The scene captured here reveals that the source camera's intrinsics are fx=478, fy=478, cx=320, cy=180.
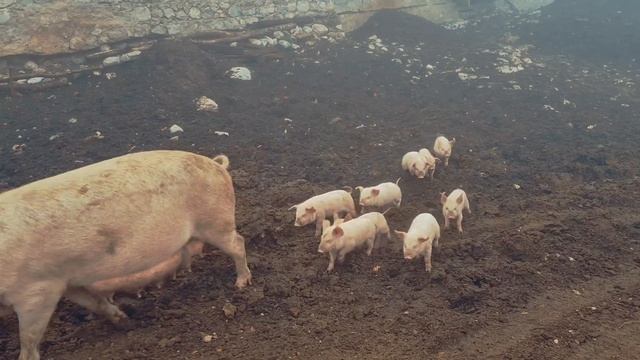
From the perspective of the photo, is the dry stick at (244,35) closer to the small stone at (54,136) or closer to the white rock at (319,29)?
the white rock at (319,29)

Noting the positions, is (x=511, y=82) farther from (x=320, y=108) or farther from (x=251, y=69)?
(x=251, y=69)

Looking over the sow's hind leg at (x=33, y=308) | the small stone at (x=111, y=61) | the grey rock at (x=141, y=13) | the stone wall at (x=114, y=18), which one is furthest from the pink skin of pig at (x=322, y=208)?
the grey rock at (x=141, y=13)

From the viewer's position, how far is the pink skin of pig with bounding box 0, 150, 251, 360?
3338 millimetres

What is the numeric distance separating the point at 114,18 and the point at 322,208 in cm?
978

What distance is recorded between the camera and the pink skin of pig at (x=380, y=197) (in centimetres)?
637

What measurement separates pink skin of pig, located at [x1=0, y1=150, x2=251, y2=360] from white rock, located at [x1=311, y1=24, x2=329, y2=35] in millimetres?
13058

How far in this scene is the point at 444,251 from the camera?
5.58m

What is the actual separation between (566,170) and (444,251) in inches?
164

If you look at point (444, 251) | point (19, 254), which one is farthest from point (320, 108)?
point (19, 254)

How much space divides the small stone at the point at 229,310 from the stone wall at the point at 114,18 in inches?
399

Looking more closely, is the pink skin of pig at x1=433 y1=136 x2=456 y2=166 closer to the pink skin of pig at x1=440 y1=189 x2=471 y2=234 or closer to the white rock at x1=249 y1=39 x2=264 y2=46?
the pink skin of pig at x1=440 y1=189 x2=471 y2=234

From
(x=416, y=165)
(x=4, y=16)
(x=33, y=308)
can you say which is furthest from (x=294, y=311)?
(x=4, y=16)

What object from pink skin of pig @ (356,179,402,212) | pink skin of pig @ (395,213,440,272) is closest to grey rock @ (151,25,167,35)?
pink skin of pig @ (356,179,402,212)

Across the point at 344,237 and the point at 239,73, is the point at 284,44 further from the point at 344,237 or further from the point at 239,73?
the point at 344,237
